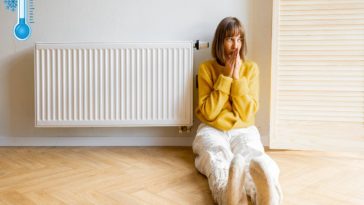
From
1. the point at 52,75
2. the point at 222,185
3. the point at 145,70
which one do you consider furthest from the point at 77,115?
the point at 222,185

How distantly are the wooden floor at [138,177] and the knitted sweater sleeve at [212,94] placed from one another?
10.5 inches

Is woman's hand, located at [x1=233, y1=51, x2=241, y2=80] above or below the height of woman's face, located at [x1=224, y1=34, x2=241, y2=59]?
below

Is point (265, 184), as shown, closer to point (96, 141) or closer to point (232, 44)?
point (232, 44)

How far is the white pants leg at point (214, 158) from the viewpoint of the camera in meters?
1.27

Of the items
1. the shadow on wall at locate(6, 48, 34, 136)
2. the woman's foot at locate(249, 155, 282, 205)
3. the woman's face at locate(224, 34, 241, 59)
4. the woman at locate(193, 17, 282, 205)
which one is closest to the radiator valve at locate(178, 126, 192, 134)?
the woman at locate(193, 17, 282, 205)

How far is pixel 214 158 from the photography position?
1470mm

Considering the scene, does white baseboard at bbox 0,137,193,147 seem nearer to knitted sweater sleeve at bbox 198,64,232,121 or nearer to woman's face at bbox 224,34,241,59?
knitted sweater sleeve at bbox 198,64,232,121

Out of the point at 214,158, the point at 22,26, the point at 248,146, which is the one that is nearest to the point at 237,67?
the point at 248,146

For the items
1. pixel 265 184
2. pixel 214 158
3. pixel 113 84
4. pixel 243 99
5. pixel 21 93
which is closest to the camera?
pixel 265 184

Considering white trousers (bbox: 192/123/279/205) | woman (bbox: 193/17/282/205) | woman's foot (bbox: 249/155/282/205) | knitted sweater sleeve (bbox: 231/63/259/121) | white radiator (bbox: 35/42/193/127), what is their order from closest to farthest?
woman's foot (bbox: 249/155/282/205), white trousers (bbox: 192/123/279/205), woman (bbox: 193/17/282/205), knitted sweater sleeve (bbox: 231/63/259/121), white radiator (bbox: 35/42/193/127)

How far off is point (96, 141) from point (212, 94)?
30.4 inches

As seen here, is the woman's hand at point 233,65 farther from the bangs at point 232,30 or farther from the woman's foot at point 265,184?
the woman's foot at point 265,184

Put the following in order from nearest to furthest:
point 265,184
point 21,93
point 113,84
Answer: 1. point 265,184
2. point 113,84
3. point 21,93

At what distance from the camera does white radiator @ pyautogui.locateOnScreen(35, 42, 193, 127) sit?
6.52ft
